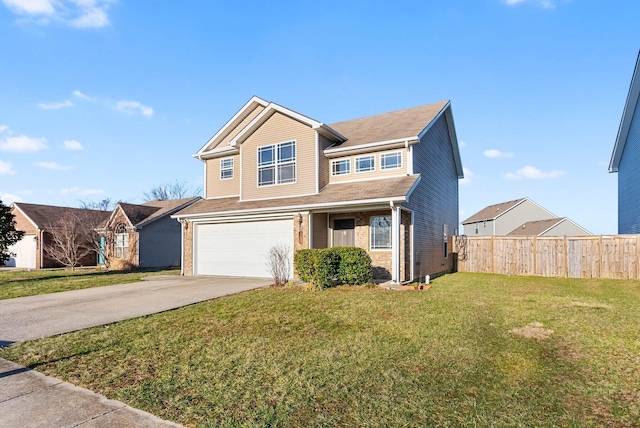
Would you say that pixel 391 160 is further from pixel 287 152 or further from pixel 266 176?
pixel 266 176

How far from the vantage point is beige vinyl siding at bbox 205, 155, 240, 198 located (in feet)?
58.9

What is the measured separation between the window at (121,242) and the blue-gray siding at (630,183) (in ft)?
98.1

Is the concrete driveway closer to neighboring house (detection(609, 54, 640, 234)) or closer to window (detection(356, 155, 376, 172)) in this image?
window (detection(356, 155, 376, 172))

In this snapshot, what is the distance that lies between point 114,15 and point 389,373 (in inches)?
497

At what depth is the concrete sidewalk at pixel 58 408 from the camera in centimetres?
338

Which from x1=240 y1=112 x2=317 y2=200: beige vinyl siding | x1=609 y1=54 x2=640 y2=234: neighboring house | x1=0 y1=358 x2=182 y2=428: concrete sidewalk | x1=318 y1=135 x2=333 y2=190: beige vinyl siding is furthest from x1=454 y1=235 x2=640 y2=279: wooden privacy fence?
x1=0 y1=358 x2=182 y2=428: concrete sidewalk

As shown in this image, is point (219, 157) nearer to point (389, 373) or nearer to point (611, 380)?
point (389, 373)

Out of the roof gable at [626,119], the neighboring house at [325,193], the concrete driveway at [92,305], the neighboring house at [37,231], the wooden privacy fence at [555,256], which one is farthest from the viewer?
the neighboring house at [37,231]

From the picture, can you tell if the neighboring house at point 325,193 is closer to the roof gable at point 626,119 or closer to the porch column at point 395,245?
the porch column at point 395,245

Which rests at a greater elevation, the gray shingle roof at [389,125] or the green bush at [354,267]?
the gray shingle roof at [389,125]

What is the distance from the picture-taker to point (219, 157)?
18.6m

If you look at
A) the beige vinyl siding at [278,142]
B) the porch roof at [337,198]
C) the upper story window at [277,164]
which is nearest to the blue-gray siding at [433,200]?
the porch roof at [337,198]

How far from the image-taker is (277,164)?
51.5ft

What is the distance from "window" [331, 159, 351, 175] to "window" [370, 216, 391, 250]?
8.60 feet
